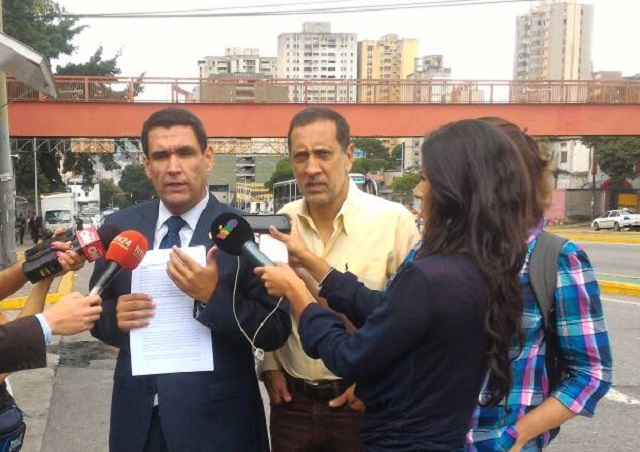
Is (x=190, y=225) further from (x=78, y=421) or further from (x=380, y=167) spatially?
(x=380, y=167)

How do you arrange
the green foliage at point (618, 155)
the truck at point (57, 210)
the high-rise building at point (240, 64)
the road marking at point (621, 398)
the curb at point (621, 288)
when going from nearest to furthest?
the road marking at point (621, 398) → the curb at point (621, 288) → the truck at point (57, 210) → the green foliage at point (618, 155) → the high-rise building at point (240, 64)

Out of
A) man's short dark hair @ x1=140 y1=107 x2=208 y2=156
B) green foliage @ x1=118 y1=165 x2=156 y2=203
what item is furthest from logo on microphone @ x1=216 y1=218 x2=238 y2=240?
green foliage @ x1=118 y1=165 x2=156 y2=203

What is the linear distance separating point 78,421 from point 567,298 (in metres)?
4.44

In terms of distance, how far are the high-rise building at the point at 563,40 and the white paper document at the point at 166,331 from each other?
267 feet

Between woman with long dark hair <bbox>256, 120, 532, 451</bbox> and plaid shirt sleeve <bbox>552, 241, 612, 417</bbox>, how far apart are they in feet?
0.59

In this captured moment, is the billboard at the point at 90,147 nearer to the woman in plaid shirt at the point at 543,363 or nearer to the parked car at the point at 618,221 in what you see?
the woman in plaid shirt at the point at 543,363

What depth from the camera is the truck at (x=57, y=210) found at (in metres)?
32.8

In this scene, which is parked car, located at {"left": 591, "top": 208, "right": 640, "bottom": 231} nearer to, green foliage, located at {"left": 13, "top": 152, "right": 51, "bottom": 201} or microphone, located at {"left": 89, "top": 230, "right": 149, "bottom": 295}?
green foliage, located at {"left": 13, "top": 152, "right": 51, "bottom": 201}

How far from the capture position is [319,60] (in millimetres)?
90125

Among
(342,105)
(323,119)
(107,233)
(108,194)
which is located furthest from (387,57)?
(107,233)

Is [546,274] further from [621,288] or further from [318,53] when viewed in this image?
[318,53]

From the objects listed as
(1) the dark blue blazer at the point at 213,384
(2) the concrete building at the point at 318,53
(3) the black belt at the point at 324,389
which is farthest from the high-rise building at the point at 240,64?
→ (1) the dark blue blazer at the point at 213,384

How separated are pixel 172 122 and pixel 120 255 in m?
0.57

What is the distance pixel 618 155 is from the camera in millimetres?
43094
